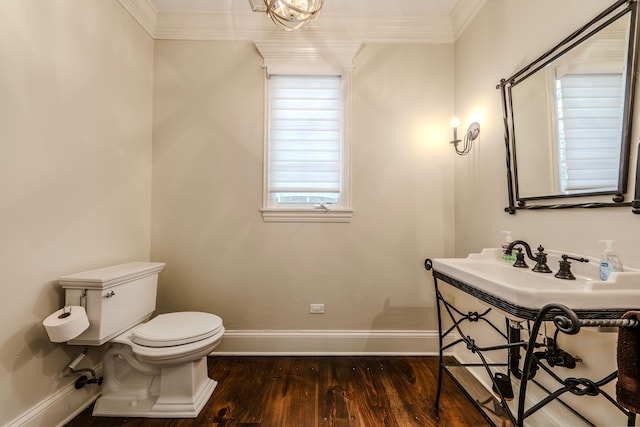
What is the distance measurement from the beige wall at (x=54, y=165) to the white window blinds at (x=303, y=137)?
1.06 meters

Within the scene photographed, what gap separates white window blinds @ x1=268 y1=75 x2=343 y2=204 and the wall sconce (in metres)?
0.88

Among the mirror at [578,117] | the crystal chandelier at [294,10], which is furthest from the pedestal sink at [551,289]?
the crystal chandelier at [294,10]

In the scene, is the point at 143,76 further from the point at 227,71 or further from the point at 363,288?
the point at 363,288

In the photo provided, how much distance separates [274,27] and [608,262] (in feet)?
8.33

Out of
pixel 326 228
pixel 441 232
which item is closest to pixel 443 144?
pixel 441 232

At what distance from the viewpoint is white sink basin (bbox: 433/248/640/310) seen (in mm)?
883

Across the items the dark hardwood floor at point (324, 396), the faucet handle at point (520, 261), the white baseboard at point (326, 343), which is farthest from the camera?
the white baseboard at point (326, 343)

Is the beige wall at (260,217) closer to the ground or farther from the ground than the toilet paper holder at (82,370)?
farther from the ground

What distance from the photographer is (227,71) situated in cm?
222

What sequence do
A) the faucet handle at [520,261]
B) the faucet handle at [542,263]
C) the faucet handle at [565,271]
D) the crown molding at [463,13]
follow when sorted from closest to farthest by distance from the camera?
the faucet handle at [565,271] < the faucet handle at [542,263] < the faucet handle at [520,261] < the crown molding at [463,13]

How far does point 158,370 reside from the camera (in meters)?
1.61

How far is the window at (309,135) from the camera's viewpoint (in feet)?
7.31

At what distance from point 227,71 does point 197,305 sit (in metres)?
1.94

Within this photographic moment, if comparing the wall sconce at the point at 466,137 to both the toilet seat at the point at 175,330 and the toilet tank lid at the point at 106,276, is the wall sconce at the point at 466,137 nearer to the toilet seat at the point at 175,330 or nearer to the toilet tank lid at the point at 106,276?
the toilet seat at the point at 175,330
